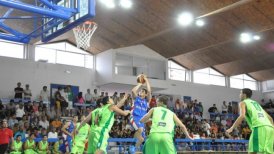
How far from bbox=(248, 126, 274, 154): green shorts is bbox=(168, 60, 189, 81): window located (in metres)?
22.6

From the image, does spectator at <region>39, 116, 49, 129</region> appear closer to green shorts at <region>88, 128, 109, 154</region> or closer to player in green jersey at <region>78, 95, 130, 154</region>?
player in green jersey at <region>78, 95, 130, 154</region>

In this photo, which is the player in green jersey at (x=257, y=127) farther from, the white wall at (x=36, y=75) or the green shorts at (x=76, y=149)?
the white wall at (x=36, y=75)

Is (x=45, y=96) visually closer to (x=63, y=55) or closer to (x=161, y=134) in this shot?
(x=63, y=55)

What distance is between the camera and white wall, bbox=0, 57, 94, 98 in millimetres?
22141

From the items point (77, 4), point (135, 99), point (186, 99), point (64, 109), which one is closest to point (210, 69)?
point (186, 99)

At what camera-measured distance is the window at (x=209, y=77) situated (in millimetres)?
31531

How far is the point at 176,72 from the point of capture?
99.1 ft

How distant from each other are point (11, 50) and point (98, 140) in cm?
1708

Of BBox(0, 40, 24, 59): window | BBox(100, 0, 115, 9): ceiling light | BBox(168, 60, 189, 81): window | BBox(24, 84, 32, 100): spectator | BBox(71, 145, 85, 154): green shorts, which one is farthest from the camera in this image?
BBox(168, 60, 189, 81): window

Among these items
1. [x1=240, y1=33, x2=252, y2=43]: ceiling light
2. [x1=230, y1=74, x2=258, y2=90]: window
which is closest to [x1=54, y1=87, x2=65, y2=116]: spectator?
[x1=240, y1=33, x2=252, y2=43]: ceiling light

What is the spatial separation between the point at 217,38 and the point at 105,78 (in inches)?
319

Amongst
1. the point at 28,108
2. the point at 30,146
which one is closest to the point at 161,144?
the point at 30,146

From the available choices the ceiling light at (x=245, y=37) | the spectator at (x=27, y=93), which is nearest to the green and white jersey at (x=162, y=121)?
the spectator at (x=27, y=93)

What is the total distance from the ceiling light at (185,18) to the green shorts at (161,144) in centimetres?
1499
